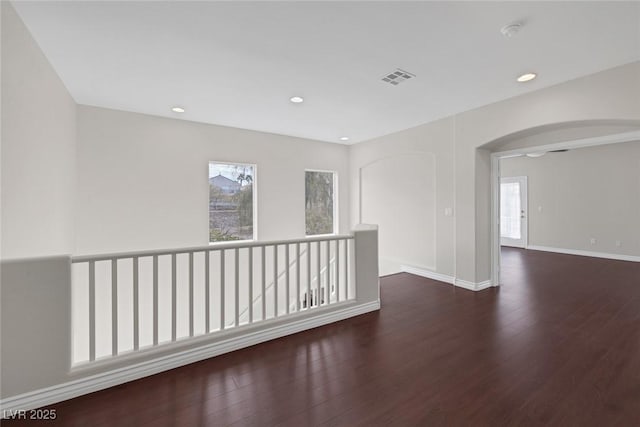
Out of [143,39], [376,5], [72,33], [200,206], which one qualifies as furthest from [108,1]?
[200,206]

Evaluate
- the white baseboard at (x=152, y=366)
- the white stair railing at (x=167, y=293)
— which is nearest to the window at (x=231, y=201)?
the white stair railing at (x=167, y=293)

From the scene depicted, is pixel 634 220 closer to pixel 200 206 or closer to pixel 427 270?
pixel 427 270

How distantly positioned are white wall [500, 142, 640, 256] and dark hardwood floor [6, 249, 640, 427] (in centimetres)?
397

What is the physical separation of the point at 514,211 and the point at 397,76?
7.05 metres

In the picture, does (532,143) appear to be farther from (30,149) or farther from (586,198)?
(30,149)

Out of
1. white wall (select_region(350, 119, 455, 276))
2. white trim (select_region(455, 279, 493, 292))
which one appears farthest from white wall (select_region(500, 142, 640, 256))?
white wall (select_region(350, 119, 455, 276))

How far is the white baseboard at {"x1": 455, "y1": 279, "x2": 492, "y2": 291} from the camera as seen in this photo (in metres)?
4.09

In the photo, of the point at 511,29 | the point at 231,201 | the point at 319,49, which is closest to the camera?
the point at 511,29

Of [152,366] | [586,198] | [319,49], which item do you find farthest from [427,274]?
[586,198]

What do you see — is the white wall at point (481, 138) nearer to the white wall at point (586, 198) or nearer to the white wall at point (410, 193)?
the white wall at point (410, 193)

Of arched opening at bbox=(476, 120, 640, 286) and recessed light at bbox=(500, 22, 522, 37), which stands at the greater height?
Result: recessed light at bbox=(500, 22, 522, 37)

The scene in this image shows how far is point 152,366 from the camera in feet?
6.82

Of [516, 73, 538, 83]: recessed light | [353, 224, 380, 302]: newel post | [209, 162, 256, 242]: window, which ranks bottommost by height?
[353, 224, 380, 302]: newel post

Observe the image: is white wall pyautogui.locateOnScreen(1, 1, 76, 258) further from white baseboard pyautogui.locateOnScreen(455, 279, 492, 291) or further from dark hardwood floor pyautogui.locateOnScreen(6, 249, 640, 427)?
white baseboard pyautogui.locateOnScreen(455, 279, 492, 291)
